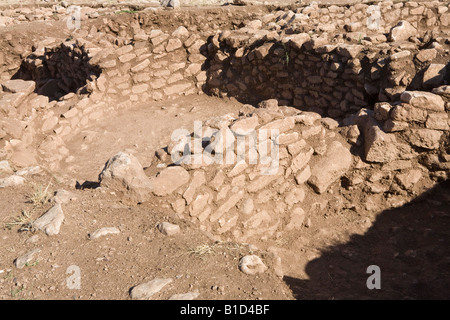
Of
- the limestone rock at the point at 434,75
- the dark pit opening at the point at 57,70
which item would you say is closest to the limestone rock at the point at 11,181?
the dark pit opening at the point at 57,70

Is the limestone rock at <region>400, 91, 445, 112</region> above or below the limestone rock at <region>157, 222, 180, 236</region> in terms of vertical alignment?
above

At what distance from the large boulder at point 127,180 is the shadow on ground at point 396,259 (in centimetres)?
153

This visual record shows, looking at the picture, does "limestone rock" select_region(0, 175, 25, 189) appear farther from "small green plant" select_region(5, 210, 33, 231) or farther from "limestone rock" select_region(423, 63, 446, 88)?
"limestone rock" select_region(423, 63, 446, 88)

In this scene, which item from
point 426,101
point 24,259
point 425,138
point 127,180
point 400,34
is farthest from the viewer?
point 400,34

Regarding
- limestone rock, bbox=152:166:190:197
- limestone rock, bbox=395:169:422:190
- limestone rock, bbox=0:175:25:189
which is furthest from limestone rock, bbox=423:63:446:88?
limestone rock, bbox=0:175:25:189

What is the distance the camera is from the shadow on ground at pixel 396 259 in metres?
3.52

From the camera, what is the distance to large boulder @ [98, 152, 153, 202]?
12.6 ft

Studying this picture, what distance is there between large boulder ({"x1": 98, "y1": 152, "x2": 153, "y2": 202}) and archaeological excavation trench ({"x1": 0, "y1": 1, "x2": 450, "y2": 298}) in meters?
0.01

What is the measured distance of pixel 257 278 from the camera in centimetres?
286

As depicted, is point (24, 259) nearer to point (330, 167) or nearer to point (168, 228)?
point (168, 228)

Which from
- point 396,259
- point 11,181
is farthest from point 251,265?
point 11,181

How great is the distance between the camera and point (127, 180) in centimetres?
385

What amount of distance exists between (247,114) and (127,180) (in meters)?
1.61
